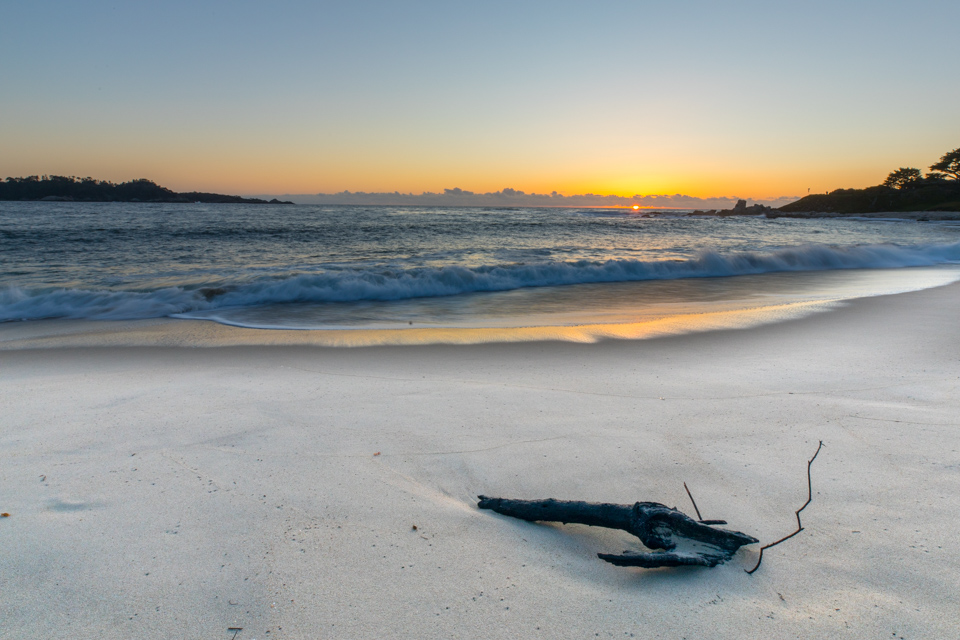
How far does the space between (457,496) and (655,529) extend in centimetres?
94

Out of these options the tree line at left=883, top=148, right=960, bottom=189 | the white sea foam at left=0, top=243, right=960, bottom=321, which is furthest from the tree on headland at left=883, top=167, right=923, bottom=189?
the white sea foam at left=0, top=243, right=960, bottom=321

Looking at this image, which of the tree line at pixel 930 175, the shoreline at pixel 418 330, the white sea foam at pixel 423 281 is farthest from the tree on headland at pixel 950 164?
the shoreline at pixel 418 330

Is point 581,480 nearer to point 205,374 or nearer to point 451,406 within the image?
point 451,406

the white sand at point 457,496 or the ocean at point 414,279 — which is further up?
the ocean at point 414,279

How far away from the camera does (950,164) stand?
6122 cm

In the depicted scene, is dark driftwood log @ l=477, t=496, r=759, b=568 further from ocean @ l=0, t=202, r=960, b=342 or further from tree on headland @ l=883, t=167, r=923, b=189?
tree on headland @ l=883, t=167, r=923, b=189

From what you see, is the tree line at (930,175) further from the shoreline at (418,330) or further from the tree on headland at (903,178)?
the shoreline at (418,330)

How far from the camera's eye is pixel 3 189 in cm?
6519

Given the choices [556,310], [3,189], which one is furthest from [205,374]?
[3,189]

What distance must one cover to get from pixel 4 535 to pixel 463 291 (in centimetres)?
921

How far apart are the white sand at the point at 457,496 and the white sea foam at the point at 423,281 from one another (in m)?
4.26

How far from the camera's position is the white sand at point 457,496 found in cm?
161

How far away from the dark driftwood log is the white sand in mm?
63

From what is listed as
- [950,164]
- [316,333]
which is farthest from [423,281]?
[950,164]
